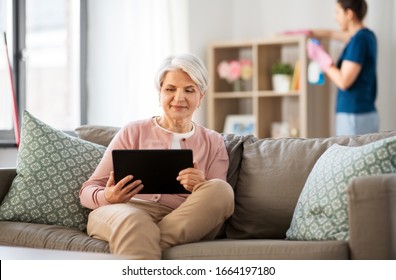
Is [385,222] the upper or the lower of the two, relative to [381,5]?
lower

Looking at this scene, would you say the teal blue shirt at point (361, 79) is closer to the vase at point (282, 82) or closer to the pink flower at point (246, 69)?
the vase at point (282, 82)

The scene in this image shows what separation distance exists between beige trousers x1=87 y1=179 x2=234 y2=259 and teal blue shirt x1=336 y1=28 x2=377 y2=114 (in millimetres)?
2202

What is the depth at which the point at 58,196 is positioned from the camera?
289 cm

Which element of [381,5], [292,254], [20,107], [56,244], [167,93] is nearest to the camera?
[292,254]

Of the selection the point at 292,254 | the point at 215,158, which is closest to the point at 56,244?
the point at 215,158

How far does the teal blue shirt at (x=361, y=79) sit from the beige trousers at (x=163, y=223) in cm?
220

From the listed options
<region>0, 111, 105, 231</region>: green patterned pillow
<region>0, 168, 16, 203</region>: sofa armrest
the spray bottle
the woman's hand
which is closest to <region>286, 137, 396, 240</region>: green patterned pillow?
the woman's hand

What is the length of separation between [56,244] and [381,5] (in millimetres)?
3342

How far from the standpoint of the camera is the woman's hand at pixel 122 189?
2.61 m

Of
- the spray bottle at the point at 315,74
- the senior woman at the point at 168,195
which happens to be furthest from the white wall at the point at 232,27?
the senior woman at the point at 168,195

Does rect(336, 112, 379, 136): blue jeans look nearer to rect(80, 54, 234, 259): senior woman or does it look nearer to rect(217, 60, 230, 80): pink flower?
rect(217, 60, 230, 80): pink flower

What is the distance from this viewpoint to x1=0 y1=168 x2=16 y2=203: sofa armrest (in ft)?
9.75

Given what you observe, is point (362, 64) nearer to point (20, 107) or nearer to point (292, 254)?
point (20, 107)
